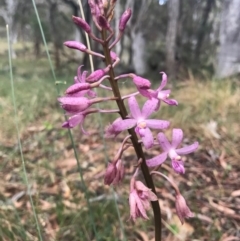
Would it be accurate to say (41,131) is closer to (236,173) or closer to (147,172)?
(236,173)

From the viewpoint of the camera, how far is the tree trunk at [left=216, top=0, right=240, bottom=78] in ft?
20.1

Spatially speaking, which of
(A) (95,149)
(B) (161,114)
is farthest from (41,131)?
(B) (161,114)

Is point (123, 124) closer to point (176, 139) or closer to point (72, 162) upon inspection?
point (176, 139)

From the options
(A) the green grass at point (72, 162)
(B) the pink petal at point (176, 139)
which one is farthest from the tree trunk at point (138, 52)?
(B) the pink petal at point (176, 139)

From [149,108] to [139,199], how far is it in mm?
208

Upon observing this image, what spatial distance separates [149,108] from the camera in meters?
0.96

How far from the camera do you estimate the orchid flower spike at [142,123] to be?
0.94m

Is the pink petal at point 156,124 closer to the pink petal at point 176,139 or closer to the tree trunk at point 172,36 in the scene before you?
the pink petal at point 176,139

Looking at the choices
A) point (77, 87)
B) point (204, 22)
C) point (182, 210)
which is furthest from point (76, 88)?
point (204, 22)

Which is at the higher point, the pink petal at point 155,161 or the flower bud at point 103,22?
the flower bud at point 103,22

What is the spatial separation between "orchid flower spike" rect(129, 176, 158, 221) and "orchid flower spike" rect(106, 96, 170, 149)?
0.11 metres

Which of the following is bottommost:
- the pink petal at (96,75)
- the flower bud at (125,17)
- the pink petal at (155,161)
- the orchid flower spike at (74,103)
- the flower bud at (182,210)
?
the flower bud at (182,210)

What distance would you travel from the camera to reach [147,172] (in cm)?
101

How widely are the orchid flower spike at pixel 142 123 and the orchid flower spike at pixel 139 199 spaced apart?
0.11 m
